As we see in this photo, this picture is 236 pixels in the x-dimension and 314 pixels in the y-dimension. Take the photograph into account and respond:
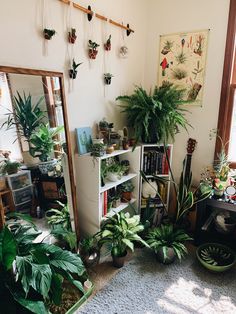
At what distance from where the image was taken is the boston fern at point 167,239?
6.67 ft

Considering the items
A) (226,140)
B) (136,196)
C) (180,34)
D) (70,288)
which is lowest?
(70,288)

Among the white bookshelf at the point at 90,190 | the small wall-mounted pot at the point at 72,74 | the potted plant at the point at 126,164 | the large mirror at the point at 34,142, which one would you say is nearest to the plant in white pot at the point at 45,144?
the large mirror at the point at 34,142

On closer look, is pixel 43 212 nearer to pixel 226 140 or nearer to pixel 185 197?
pixel 185 197

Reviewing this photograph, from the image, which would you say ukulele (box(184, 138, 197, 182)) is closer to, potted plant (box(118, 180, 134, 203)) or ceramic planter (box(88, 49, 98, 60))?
potted plant (box(118, 180, 134, 203))

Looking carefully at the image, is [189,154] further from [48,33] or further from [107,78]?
[48,33]

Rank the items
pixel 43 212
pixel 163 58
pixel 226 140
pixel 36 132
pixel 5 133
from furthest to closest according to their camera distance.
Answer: pixel 163 58 → pixel 226 140 → pixel 43 212 → pixel 36 132 → pixel 5 133

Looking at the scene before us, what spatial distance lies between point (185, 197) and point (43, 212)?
1.32m

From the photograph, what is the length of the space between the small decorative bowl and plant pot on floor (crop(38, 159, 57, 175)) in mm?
1494

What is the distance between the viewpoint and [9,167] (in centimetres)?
147

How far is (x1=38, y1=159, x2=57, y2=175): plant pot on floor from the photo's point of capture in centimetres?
165

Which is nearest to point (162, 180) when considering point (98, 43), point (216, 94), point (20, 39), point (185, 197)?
point (185, 197)

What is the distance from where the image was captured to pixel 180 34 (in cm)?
235

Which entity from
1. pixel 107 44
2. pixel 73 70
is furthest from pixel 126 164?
pixel 107 44

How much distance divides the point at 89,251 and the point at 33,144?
1.03 m
